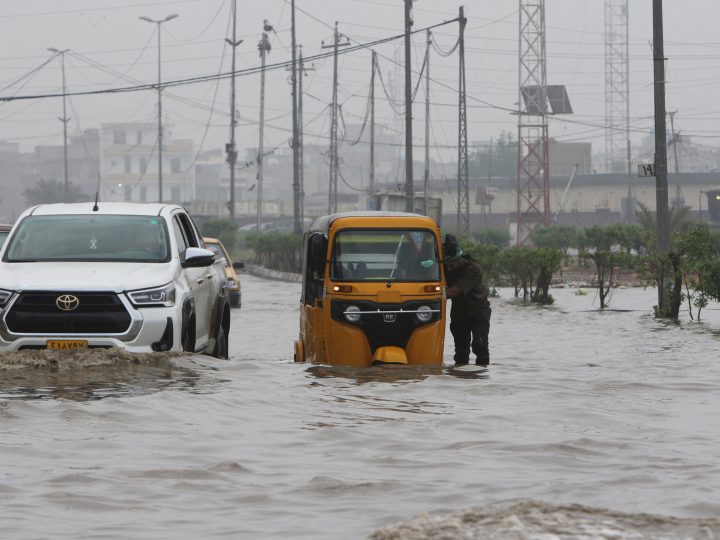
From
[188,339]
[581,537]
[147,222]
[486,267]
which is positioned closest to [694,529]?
[581,537]

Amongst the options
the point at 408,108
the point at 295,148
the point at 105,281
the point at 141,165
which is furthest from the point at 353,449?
the point at 141,165

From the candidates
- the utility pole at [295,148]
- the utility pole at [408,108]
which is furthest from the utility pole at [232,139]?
the utility pole at [408,108]

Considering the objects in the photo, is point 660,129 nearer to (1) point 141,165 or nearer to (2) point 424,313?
(2) point 424,313

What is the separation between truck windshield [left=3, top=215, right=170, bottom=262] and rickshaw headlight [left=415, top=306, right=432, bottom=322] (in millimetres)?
2693

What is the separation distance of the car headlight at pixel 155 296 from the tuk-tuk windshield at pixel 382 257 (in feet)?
7.62

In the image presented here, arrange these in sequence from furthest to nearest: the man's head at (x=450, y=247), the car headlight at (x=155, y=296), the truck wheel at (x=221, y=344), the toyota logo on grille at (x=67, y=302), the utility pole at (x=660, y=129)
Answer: the utility pole at (x=660, y=129) < the truck wheel at (x=221, y=344) < the man's head at (x=450, y=247) < the car headlight at (x=155, y=296) < the toyota logo on grille at (x=67, y=302)

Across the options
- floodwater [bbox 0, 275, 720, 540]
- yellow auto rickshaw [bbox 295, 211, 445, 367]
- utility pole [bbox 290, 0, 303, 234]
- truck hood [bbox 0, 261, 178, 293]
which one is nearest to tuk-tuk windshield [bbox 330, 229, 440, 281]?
yellow auto rickshaw [bbox 295, 211, 445, 367]

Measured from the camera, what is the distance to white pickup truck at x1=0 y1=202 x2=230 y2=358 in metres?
11.9

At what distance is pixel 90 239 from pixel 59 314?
1.41 m

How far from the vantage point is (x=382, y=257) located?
1427cm

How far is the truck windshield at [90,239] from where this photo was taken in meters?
12.9

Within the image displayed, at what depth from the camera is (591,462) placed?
8.90 meters

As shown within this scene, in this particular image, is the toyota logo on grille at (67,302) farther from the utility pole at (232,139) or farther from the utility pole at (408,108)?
the utility pole at (232,139)

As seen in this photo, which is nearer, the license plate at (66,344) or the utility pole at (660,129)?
the license plate at (66,344)
